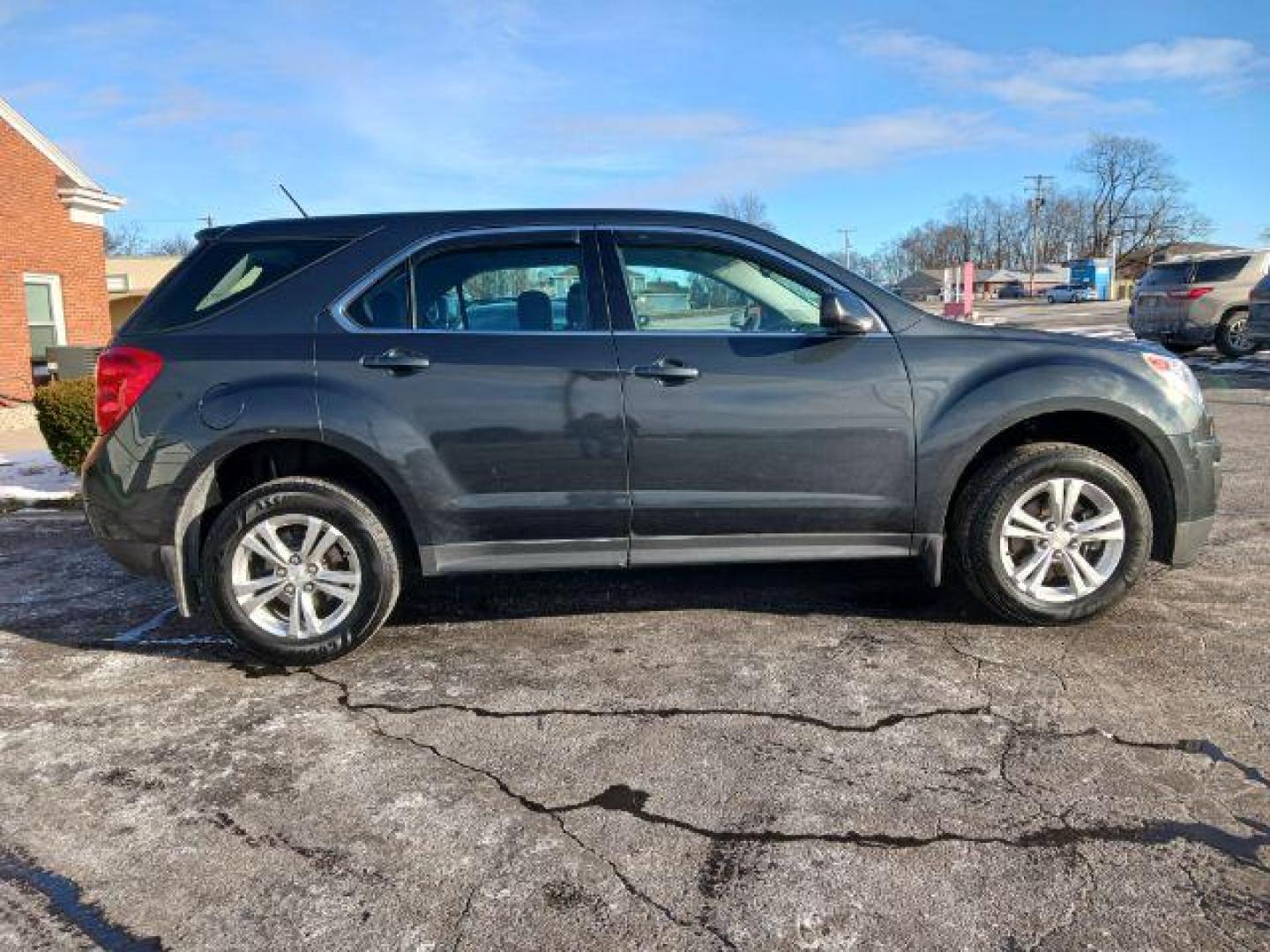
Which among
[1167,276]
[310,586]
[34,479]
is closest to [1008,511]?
[310,586]

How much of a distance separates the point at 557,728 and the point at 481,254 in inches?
79.6

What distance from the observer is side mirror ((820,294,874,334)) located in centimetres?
377

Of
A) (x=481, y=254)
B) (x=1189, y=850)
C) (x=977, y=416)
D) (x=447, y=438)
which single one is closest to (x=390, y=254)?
(x=481, y=254)

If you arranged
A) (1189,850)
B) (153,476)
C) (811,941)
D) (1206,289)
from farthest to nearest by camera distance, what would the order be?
(1206,289), (153,476), (1189,850), (811,941)

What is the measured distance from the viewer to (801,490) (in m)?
3.89

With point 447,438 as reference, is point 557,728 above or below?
below

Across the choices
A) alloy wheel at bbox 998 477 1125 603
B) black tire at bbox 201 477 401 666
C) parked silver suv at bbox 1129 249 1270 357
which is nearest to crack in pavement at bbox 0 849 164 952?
black tire at bbox 201 477 401 666

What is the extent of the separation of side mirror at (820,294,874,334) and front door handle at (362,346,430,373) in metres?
1.66

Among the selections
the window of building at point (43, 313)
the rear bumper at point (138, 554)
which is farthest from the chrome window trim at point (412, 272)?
the window of building at point (43, 313)

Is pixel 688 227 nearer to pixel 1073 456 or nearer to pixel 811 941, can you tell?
pixel 1073 456

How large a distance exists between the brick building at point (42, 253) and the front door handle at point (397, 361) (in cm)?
1469

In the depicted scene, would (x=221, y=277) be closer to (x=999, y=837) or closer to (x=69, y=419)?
(x=999, y=837)

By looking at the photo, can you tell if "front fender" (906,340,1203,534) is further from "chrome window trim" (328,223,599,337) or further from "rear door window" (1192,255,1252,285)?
"rear door window" (1192,255,1252,285)

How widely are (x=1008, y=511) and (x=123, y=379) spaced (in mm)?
3755
